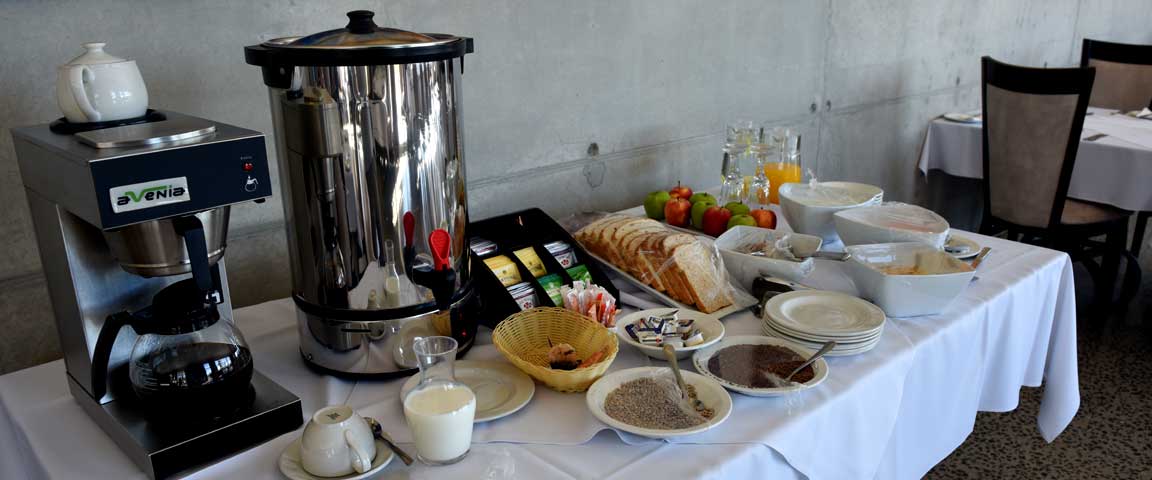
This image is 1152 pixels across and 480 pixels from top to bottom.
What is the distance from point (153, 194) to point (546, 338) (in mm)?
518

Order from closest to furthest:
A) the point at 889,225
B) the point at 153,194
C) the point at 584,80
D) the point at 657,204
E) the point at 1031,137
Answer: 1. the point at 153,194
2. the point at 889,225
3. the point at 657,204
4. the point at 584,80
5. the point at 1031,137

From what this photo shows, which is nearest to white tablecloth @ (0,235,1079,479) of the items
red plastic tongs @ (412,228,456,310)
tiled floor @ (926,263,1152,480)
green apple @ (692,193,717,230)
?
red plastic tongs @ (412,228,456,310)

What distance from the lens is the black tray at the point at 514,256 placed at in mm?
1145

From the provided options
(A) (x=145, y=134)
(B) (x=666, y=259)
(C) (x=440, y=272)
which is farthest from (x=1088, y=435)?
(A) (x=145, y=134)

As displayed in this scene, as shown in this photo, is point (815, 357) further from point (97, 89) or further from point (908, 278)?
point (97, 89)

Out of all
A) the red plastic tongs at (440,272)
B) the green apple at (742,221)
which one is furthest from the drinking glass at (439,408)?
the green apple at (742,221)

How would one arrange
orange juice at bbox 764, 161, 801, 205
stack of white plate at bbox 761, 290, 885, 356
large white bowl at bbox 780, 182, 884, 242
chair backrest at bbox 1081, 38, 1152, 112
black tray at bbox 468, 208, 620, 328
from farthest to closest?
chair backrest at bbox 1081, 38, 1152, 112 < orange juice at bbox 764, 161, 801, 205 < large white bowl at bbox 780, 182, 884, 242 < black tray at bbox 468, 208, 620, 328 < stack of white plate at bbox 761, 290, 885, 356

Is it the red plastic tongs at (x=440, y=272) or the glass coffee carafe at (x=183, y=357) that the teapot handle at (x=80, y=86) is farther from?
the red plastic tongs at (x=440, y=272)

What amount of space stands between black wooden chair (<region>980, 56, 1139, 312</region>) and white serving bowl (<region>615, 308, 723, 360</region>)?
1778 mm

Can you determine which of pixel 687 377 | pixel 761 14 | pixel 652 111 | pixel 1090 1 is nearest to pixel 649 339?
pixel 687 377

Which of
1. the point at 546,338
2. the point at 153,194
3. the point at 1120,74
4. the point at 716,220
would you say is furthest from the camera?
the point at 1120,74

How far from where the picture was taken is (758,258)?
4.10 ft

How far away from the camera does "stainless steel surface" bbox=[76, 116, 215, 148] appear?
2.42 feet

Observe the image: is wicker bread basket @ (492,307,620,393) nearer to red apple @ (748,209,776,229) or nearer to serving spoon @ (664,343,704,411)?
serving spoon @ (664,343,704,411)
